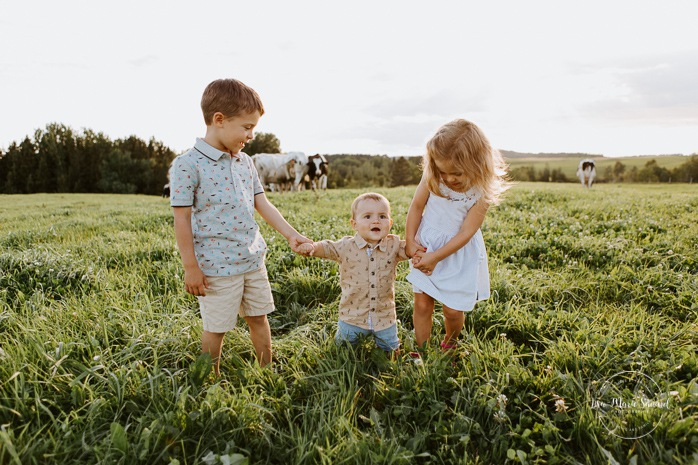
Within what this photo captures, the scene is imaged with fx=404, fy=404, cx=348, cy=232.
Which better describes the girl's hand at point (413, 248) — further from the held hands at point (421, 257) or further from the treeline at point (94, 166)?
the treeline at point (94, 166)

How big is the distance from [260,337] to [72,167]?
62347 millimetres

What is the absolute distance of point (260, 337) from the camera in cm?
307

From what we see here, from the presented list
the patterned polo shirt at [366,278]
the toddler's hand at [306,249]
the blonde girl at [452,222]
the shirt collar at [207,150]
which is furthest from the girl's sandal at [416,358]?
the shirt collar at [207,150]

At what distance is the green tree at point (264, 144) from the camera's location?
54.8 metres

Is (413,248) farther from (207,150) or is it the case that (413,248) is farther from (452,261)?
(207,150)

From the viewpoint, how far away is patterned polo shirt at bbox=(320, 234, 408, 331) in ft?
10.1

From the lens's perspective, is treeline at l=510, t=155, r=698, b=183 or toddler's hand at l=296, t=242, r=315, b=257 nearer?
toddler's hand at l=296, t=242, r=315, b=257

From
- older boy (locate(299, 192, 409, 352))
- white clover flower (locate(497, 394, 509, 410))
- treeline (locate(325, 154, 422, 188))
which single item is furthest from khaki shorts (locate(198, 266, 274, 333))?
treeline (locate(325, 154, 422, 188))

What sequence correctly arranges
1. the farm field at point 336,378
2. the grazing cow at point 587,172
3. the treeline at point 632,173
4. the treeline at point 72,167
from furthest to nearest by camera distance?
the treeline at point 632,173
the treeline at point 72,167
the grazing cow at point 587,172
the farm field at point 336,378

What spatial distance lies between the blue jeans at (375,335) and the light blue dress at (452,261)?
1.40 feet

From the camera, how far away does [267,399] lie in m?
2.51

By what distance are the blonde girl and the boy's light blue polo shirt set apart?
1.27 metres

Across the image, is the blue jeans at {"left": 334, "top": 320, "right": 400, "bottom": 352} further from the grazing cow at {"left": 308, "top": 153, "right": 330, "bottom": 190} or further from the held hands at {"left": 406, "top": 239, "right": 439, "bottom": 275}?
the grazing cow at {"left": 308, "top": 153, "right": 330, "bottom": 190}

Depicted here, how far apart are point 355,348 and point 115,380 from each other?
1587 millimetres
